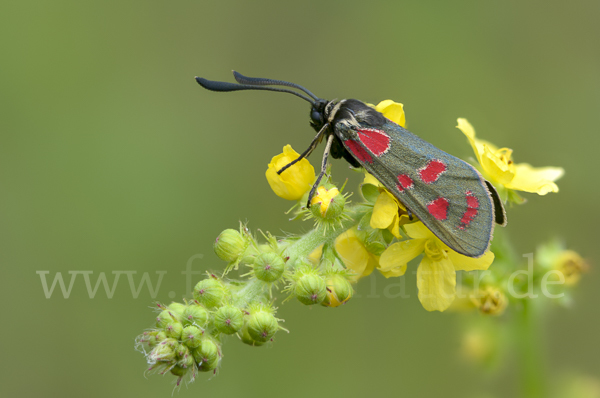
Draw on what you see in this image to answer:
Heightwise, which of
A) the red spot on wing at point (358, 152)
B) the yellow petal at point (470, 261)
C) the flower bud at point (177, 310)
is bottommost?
the yellow petal at point (470, 261)

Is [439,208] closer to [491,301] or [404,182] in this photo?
[404,182]

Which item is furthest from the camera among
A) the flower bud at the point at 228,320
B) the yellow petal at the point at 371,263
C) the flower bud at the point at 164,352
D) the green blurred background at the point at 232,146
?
the green blurred background at the point at 232,146

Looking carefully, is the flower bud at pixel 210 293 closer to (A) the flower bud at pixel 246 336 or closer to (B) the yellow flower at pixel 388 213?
(A) the flower bud at pixel 246 336

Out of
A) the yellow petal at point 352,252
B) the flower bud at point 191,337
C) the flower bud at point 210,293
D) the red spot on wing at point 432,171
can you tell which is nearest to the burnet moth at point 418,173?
the red spot on wing at point 432,171

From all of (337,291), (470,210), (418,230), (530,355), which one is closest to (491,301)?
(530,355)

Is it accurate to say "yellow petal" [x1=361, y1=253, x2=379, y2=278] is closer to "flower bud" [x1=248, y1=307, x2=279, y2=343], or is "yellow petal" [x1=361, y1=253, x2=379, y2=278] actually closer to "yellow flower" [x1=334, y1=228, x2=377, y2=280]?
"yellow flower" [x1=334, y1=228, x2=377, y2=280]

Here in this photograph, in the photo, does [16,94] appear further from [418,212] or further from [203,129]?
[418,212]
